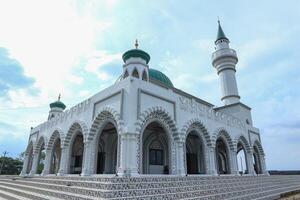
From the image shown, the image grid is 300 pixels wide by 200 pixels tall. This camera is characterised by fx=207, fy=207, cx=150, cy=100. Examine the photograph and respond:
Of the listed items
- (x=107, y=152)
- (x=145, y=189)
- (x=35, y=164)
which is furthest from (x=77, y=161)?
(x=145, y=189)

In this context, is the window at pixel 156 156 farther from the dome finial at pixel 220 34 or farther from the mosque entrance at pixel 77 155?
the dome finial at pixel 220 34

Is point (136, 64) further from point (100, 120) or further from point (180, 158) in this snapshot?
point (180, 158)

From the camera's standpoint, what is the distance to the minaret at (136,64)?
13235mm

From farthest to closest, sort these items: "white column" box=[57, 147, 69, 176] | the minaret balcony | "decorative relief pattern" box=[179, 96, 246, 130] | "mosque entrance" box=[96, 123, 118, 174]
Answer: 1. the minaret balcony
2. "mosque entrance" box=[96, 123, 118, 174]
3. "white column" box=[57, 147, 69, 176]
4. "decorative relief pattern" box=[179, 96, 246, 130]

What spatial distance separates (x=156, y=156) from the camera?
531 inches

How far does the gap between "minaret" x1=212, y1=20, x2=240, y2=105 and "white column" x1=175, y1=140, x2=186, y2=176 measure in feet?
38.7

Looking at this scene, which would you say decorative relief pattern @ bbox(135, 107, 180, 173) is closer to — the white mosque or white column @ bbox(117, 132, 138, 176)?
the white mosque

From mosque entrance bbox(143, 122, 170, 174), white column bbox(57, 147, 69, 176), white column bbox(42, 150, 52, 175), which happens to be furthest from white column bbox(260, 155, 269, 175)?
white column bbox(42, 150, 52, 175)

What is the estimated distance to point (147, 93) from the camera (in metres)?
10.2

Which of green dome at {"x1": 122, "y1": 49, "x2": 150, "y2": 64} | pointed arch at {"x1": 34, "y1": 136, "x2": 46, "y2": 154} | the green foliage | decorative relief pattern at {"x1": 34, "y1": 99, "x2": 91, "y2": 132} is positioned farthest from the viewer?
the green foliage

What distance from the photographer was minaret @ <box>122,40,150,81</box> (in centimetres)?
1324

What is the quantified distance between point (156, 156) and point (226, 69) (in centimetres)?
1277

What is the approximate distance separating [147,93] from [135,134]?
2.24 metres

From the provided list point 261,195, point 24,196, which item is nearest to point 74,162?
point 24,196
